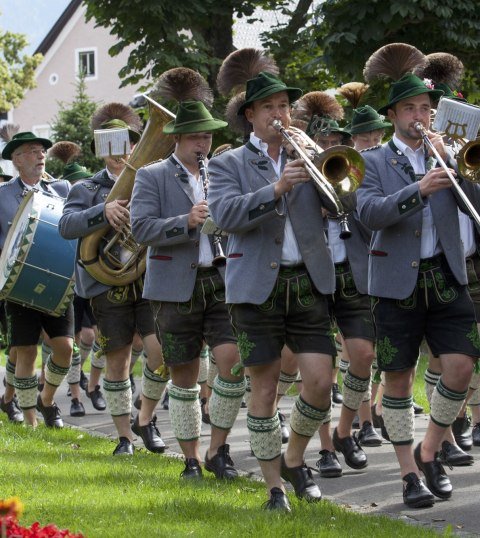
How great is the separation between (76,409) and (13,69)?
27.9 m

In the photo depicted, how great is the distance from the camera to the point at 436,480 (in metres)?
6.98

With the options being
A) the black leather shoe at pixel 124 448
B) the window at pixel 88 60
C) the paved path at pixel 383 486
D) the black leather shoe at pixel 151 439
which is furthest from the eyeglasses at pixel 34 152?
the window at pixel 88 60

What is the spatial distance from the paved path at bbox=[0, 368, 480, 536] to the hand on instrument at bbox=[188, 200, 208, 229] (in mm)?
1748

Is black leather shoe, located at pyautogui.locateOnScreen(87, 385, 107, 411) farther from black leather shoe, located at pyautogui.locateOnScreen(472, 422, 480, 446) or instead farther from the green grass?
black leather shoe, located at pyautogui.locateOnScreen(472, 422, 480, 446)

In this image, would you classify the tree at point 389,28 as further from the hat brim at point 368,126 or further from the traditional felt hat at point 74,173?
the hat brim at point 368,126

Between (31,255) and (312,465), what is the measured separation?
2702 millimetres

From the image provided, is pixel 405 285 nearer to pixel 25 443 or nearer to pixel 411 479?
pixel 411 479

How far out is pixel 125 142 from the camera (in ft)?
28.5

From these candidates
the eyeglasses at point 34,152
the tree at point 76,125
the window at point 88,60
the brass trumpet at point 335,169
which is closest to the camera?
the brass trumpet at point 335,169

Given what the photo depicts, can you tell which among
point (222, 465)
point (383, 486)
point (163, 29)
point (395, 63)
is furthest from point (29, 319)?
point (163, 29)

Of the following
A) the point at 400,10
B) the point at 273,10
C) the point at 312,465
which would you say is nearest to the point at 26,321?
the point at 312,465

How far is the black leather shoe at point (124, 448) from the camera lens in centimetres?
896

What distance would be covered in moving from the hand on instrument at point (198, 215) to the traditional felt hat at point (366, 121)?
1963mm

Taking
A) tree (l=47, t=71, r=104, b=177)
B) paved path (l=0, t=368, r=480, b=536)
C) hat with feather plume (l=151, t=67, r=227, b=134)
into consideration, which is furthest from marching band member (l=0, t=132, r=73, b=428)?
tree (l=47, t=71, r=104, b=177)
